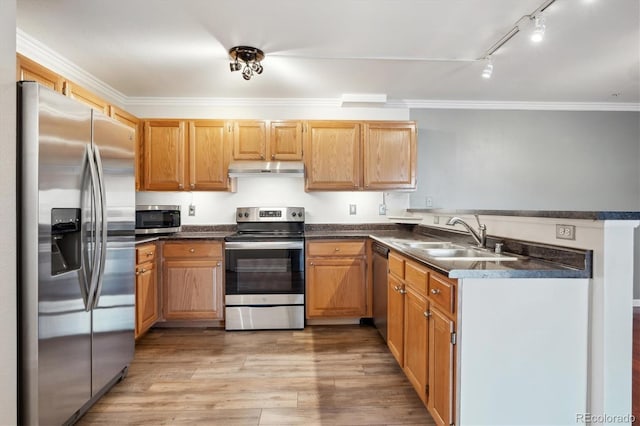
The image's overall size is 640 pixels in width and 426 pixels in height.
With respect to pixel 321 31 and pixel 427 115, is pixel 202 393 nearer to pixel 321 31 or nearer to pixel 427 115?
pixel 321 31

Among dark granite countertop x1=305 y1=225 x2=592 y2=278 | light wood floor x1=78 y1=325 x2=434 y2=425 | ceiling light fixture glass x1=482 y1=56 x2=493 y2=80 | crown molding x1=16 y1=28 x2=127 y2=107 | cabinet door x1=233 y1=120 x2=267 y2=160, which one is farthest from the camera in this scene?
cabinet door x1=233 y1=120 x2=267 y2=160

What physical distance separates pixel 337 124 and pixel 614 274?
9.03ft

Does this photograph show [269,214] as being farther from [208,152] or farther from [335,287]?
[335,287]

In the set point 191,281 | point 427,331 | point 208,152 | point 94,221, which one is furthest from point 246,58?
point 427,331

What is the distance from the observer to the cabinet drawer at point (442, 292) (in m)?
1.56

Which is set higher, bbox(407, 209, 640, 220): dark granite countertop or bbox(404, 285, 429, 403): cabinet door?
bbox(407, 209, 640, 220): dark granite countertop

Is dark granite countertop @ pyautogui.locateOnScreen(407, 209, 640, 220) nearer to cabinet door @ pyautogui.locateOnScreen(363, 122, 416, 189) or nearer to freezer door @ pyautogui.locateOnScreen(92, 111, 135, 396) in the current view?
cabinet door @ pyautogui.locateOnScreen(363, 122, 416, 189)

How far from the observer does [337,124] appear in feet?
12.2

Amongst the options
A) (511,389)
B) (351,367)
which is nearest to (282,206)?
(351,367)

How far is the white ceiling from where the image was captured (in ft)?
7.16

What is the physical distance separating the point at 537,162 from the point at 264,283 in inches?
135

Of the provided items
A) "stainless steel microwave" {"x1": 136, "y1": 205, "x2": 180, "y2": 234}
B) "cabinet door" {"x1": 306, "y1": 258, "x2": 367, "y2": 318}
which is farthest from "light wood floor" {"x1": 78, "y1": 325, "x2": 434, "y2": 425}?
"stainless steel microwave" {"x1": 136, "y1": 205, "x2": 180, "y2": 234}

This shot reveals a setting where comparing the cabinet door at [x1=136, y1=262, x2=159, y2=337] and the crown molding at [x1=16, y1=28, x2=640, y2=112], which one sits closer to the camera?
the cabinet door at [x1=136, y1=262, x2=159, y2=337]

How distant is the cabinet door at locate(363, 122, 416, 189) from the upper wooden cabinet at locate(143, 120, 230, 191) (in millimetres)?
1504
